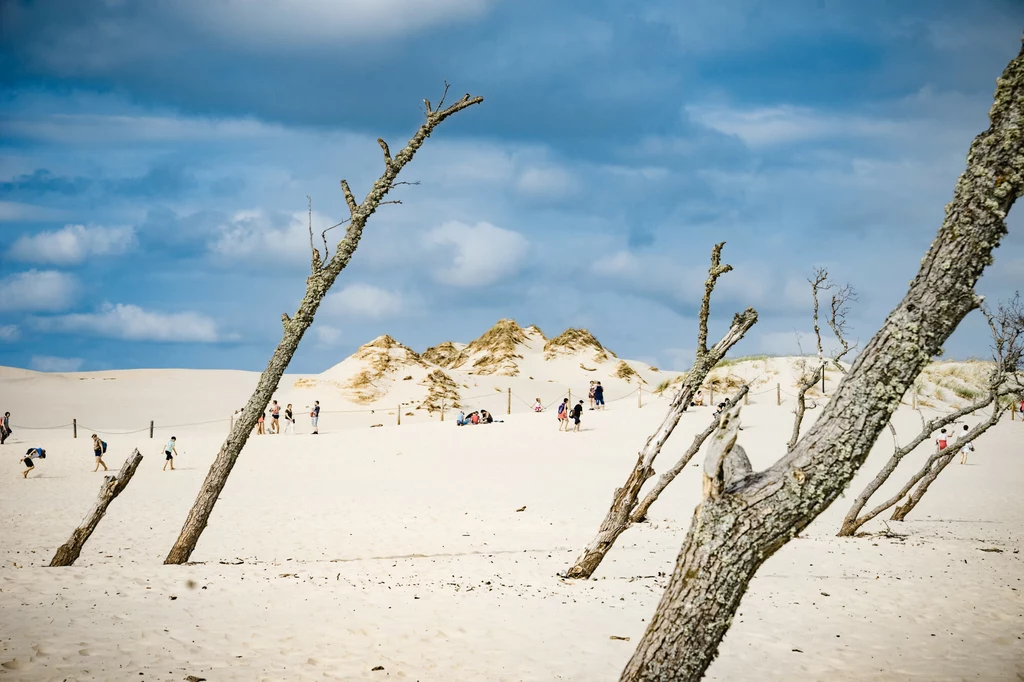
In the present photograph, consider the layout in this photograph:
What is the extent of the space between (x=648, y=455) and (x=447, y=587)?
307 cm

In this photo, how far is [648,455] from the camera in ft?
34.3

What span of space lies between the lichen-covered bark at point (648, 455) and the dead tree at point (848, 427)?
20.8 feet

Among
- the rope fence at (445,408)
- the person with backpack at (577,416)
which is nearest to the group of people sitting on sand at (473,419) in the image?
the rope fence at (445,408)

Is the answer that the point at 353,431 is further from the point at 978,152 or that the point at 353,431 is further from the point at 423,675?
the point at 978,152

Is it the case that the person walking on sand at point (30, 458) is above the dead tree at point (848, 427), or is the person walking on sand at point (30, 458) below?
below

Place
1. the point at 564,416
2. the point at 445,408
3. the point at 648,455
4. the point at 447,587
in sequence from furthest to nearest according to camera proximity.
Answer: the point at 445,408
the point at 564,416
the point at 648,455
the point at 447,587

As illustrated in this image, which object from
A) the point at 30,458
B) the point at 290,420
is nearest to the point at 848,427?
the point at 30,458

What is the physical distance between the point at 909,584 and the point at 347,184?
381 inches

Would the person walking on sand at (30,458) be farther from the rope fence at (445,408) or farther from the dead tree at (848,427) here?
the dead tree at (848,427)

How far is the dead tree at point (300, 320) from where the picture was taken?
1127 centimetres

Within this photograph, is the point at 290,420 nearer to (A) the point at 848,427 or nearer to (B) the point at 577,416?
(B) the point at 577,416

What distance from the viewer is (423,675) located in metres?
6.86

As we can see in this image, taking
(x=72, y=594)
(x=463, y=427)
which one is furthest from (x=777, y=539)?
(x=463, y=427)

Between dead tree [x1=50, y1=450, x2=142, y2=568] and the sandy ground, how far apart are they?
15.6 inches
